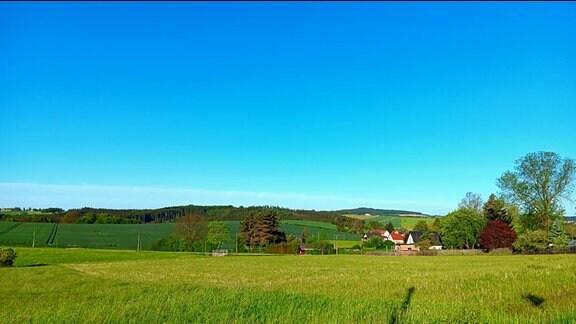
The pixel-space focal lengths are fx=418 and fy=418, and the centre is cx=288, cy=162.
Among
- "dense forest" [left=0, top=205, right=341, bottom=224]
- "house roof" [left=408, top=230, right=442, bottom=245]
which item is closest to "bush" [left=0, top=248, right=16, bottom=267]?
"dense forest" [left=0, top=205, right=341, bottom=224]

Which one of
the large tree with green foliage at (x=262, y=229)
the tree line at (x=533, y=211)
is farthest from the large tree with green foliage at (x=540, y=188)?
the large tree with green foliage at (x=262, y=229)

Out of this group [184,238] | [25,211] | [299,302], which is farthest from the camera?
[25,211]

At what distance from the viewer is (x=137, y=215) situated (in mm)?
154500

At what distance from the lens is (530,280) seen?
14898mm

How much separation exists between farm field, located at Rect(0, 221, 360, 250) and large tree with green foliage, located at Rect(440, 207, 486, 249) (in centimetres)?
3522

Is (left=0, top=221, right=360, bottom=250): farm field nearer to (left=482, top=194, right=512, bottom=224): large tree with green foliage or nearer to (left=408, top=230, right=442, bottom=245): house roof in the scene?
(left=408, top=230, right=442, bottom=245): house roof

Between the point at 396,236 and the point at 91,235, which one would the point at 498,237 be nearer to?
the point at 396,236

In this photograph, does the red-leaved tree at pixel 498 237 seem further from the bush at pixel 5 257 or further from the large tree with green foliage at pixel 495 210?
the bush at pixel 5 257

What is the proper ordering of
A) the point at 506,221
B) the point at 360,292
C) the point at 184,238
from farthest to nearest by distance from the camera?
the point at 184,238 → the point at 506,221 → the point at 360,292

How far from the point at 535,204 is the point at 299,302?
213 ft

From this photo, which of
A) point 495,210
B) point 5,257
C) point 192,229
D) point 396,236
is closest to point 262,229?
point 192,229

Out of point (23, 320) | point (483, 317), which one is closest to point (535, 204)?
point (483, 317)

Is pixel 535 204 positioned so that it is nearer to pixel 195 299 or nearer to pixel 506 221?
pixel 506 221

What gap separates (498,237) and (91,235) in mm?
95051
